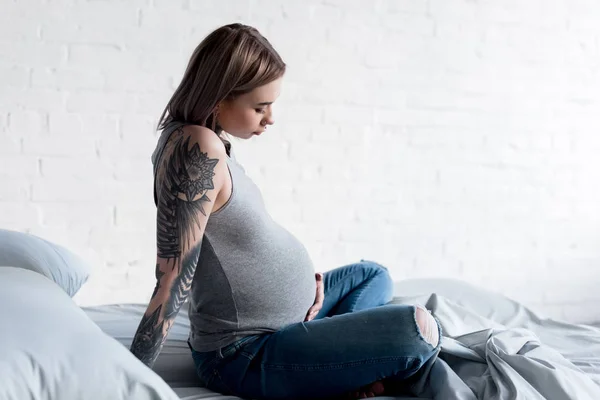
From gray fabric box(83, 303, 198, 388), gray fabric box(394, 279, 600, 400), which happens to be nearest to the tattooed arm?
gray fabric box(83, 303, 198, 388)

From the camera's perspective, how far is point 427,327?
157 cm

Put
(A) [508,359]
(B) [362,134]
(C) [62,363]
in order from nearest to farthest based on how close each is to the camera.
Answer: (C) [62,363] → (A) [508,359] → (B) [362,134]

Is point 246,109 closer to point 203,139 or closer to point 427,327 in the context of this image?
point 203,139

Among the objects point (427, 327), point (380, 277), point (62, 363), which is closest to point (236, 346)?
point (427, 327)

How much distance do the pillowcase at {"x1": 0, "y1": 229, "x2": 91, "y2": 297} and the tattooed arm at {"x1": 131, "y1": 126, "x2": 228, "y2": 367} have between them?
0.44m

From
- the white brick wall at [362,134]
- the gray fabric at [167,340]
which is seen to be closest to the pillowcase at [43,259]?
the gray fabric at [167,340]

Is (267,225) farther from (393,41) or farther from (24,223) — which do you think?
(393,41)

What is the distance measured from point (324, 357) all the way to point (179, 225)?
375 millimetres

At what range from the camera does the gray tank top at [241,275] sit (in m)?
1.58

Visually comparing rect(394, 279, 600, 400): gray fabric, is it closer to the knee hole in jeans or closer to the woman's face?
the knee hole in jeans

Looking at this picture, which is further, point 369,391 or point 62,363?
point 369,391

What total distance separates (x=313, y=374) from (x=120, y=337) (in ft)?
1.93

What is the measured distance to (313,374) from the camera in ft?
5.12

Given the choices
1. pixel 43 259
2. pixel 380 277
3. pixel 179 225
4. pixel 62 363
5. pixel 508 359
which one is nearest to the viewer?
pixel 62 363
